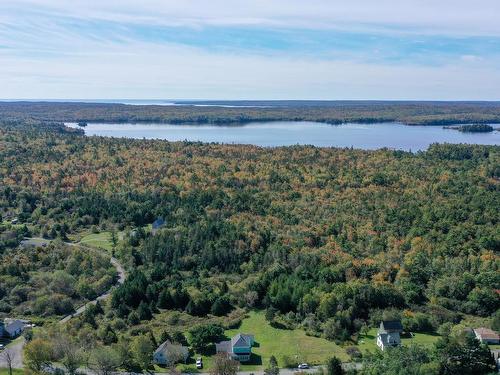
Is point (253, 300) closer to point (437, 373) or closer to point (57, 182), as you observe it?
point (437, 373)

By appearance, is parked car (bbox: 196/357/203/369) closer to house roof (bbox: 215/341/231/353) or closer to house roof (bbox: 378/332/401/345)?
house roof (bbox: 215/341/231/353)

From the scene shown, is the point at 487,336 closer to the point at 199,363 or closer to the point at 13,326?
the point at 199,363

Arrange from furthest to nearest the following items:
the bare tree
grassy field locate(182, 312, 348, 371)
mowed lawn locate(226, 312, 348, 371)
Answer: mowed lawn locate(226, 312, 348, 371)
grassy field locate(182, 312, 348, 371)
the bare tree

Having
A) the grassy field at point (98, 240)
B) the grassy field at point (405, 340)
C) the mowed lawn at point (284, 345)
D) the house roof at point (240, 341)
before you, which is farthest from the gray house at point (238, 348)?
the grassy field at point (98, 240)

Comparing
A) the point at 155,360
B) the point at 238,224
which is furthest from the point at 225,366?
the point at 238,224

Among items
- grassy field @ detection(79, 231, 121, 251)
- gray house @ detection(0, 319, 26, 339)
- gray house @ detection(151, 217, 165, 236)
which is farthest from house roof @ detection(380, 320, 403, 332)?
grassy field @ detection(79, 231, 121, 251)

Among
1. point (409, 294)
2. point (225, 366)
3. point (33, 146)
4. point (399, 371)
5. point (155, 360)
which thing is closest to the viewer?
point (399, 371)

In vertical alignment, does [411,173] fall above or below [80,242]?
above
